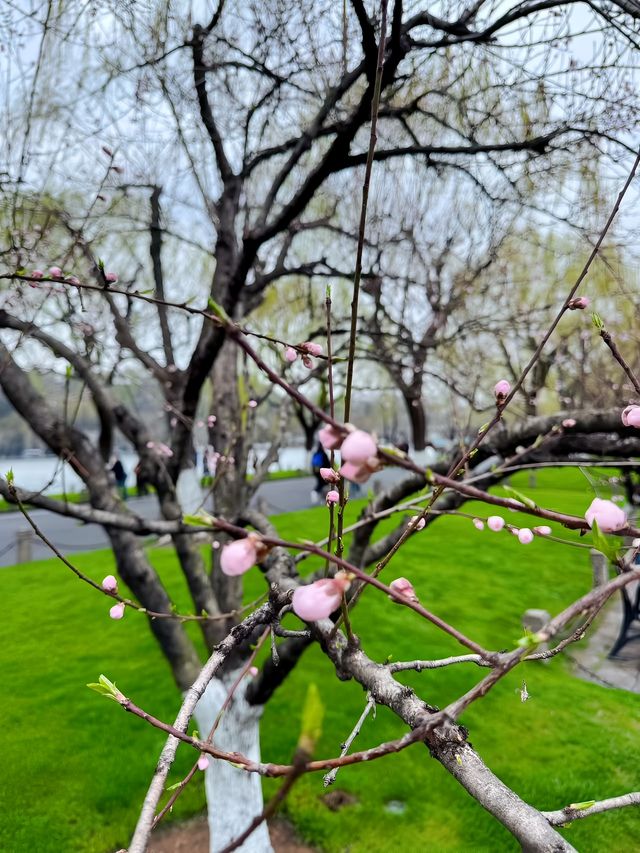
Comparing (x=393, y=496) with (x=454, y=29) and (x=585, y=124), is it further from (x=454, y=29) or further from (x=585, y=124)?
(x=585, y=124)

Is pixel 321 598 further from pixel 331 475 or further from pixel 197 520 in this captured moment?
pixel 331 475

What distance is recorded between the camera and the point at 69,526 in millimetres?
14102

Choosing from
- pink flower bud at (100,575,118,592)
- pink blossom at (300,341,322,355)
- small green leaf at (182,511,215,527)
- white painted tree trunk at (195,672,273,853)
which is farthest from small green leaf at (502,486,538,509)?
white painted tree trunk at (195,672,273,853)

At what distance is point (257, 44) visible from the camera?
11.3 ft

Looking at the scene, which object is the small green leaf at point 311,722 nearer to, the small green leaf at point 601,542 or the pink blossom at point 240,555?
the pink blossom at point 240,555

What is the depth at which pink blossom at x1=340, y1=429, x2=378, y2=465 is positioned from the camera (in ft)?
1.67

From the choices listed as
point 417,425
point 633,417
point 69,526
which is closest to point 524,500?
point 633,417

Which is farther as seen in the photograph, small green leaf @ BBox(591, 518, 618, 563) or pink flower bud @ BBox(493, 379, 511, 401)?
pink flower bud @ BBox(493, 379, 511, 401)

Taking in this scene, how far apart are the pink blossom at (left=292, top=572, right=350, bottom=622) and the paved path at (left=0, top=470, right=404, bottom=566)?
6.51 m

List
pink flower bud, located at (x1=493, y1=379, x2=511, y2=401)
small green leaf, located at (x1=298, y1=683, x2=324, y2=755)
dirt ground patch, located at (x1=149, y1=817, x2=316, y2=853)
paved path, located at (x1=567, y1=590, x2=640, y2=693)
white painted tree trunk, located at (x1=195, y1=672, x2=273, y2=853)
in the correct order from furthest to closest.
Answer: paved path, located at (x1=567, y1=590, x2=640, y2=693) < dirt ground patch, located at (x1=149, y1=817, x2=316, y2=853) < white painted tree trunk, located at (x1=195, y1=672, x2=273, y2=853) < pink flower bud, located at (x1=493, y1=379, x2=511, y2=401) < small green leaf, located at (x1=298, y1=683, x2=324, y2=755)

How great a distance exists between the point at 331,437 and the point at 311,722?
261mm

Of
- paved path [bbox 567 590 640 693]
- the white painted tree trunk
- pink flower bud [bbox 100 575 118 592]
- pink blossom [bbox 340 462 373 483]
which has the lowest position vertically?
paved path [bbox 567 590 640 693]

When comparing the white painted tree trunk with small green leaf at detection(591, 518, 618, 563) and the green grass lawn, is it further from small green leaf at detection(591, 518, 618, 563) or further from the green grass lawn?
small green leaf at detection(591, 518, 618, 563)

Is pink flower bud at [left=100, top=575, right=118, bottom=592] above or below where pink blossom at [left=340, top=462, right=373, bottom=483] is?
below
